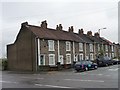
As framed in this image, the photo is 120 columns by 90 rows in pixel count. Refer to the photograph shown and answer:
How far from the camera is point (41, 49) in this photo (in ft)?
133

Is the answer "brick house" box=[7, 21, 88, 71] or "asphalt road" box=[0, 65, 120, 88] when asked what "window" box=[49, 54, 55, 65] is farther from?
"asphalt road" box=[0, 65, 120, 88]

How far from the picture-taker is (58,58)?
4344 cm

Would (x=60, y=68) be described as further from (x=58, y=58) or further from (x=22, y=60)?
(x=22, y=60)

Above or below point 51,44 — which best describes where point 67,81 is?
below

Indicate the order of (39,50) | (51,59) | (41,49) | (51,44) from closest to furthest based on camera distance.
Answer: (39,50), (41,49), (51,59), (51,44)

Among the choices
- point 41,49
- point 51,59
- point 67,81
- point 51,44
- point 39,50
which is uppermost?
point 51,44

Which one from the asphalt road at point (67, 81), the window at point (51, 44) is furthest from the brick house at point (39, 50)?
the asphalt road at point (67, 81)

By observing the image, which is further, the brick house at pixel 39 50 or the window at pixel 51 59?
the window at pixel 51 59

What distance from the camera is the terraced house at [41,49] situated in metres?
40.0

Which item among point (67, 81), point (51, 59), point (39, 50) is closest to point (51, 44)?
point (51, 59)

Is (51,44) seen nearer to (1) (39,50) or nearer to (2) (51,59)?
(2) (51,59)

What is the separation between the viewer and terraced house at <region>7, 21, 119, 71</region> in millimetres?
40031

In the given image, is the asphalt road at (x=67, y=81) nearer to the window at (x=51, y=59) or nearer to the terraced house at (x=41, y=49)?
the terraced house at (x=41, y=49)

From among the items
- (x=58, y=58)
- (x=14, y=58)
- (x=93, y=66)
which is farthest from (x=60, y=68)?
(x=14, y=58)
